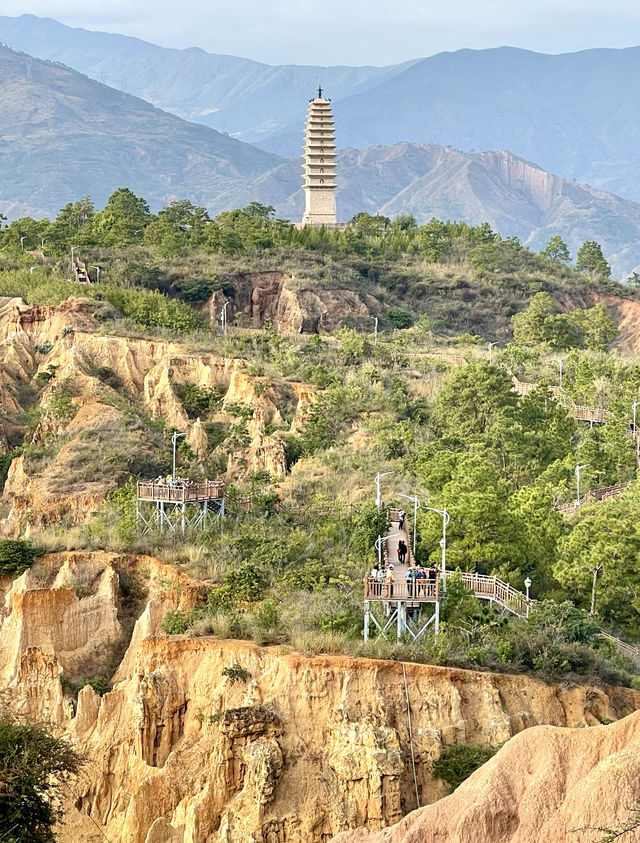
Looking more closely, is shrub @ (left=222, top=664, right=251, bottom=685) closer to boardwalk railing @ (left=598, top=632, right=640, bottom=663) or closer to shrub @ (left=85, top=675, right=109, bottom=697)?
shrub @ (left=85, top=675, right=109, bottom=697)

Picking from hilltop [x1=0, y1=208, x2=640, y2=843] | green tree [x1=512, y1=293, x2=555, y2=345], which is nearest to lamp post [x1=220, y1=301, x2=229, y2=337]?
hilltop [x1=0, y1=208, x2=640, y2=843]

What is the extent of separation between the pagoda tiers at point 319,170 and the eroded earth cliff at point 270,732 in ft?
256

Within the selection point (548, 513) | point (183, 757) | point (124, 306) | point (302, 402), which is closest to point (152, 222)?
point (124, 306)

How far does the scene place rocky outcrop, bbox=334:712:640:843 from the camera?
2680 cm

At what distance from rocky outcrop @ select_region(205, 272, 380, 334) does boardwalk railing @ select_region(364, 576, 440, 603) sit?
48.8m

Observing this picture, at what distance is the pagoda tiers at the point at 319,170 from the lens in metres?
117

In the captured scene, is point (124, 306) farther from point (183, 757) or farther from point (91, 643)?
point (183, 757)

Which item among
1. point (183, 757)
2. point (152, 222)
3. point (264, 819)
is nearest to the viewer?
point (264, 819)

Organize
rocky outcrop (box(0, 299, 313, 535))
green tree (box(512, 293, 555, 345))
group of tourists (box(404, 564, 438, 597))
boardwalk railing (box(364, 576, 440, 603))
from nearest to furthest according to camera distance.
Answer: boardwalk railing (box(364, 576, 440, 603))
group of tourists (box(404, 564, 438, 597))
rocky outcrop (box(0, 299, 313, 535))
green tree (box(512, 293, 555, 345))

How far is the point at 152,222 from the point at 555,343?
24.8 m

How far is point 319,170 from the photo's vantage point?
386 ft

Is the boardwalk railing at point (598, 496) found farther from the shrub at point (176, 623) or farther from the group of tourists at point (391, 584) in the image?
the shrub at point (176, 623)

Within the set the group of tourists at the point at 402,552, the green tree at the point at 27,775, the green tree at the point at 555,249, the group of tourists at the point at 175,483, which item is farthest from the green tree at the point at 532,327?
the green tree at the point at 27,775

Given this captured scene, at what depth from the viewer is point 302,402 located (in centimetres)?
6475
